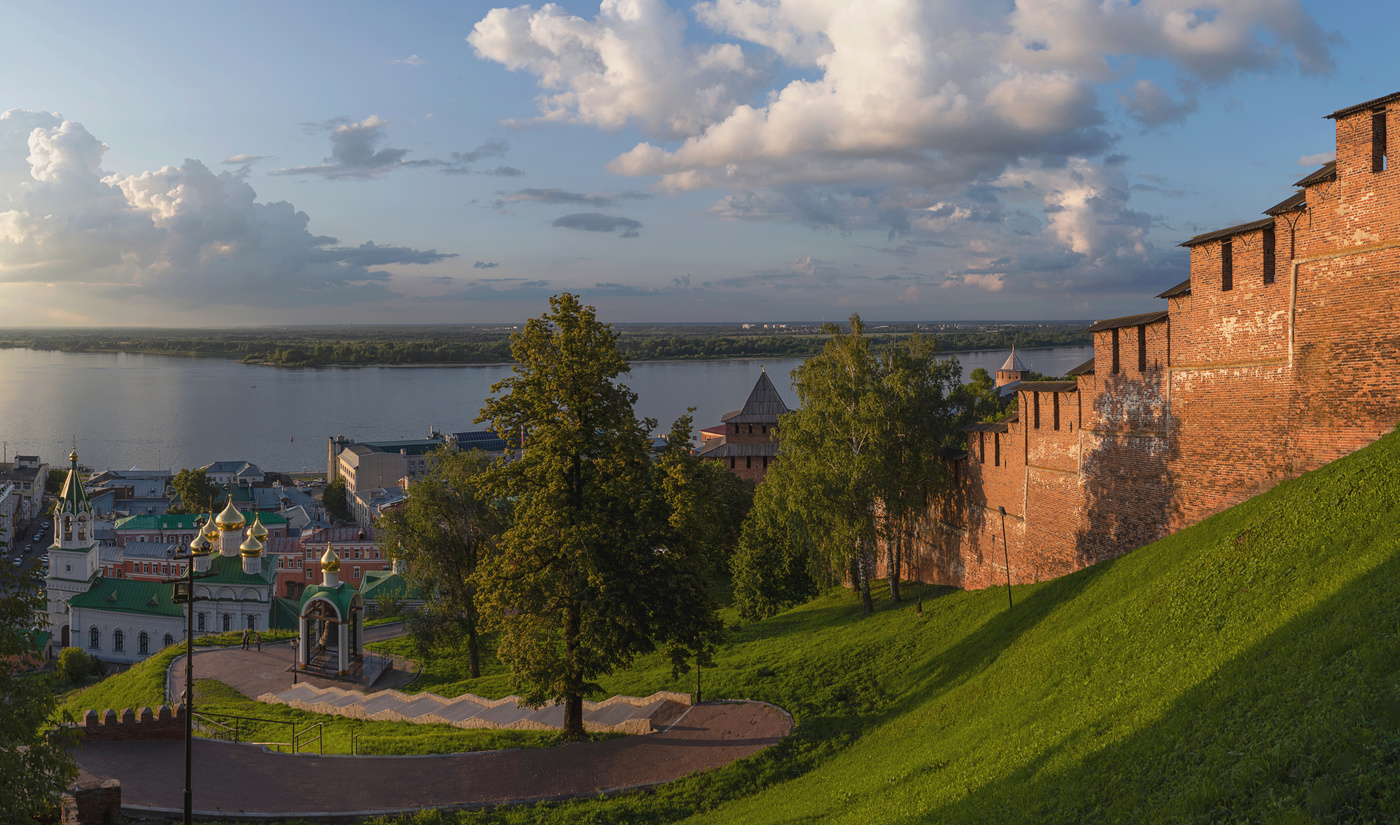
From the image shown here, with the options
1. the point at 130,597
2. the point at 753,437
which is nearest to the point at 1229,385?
the point at 753,437

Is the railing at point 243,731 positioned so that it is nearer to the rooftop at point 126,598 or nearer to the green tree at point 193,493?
the rooftop at point 126,598

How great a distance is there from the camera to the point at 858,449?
19.5 m

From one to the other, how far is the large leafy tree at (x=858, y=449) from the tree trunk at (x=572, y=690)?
6879 mm

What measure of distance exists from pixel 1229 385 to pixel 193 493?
2903 inches

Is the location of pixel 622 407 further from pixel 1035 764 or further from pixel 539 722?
pixel 1035 764

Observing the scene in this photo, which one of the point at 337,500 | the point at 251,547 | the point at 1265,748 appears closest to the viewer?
the point at 1265,748

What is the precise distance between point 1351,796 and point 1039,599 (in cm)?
963

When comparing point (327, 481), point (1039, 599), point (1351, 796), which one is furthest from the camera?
point (327, 481)

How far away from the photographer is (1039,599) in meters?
13.8

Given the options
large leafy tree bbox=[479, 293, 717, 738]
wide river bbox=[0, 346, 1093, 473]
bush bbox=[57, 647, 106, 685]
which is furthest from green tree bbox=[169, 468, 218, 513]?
large leafy tree bbox=[479, 293, 717, 738]

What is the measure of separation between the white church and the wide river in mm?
45608

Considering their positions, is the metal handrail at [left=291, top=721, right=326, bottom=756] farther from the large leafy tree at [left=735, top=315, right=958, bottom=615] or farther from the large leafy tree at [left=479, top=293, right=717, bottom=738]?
the large leafy tree at [left=735, top=315, right=958, bottom=615]

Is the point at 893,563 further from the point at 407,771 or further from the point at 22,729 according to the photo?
the point at 22,729

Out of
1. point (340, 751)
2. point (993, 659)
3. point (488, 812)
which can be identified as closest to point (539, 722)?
point (340, 751)
